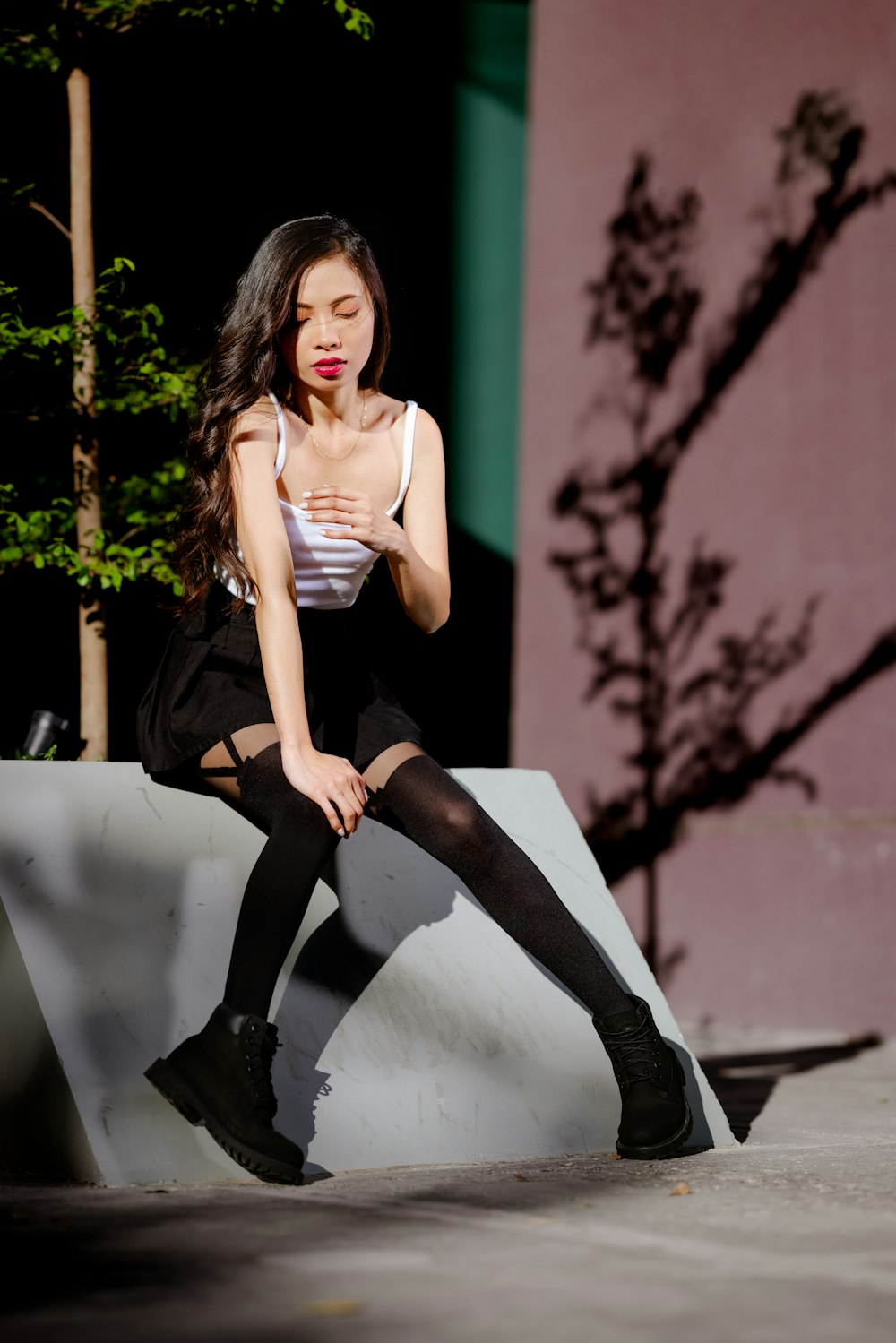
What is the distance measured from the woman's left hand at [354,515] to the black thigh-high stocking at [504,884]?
1.56 feet

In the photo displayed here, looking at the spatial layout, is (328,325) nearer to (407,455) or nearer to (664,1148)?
(407,455)

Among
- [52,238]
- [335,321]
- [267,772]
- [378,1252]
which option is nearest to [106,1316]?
[378,1252]

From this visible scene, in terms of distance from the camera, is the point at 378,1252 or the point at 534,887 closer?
the point at 378,1252

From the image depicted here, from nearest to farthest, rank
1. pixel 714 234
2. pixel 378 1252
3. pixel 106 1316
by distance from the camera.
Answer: pixel 106 1316 → pixel 378 1252 → pixel 714 234

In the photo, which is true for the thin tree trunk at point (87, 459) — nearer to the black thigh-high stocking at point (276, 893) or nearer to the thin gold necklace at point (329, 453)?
the thin gold necklace at point (329, 453)

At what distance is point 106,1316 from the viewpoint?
2.01 m

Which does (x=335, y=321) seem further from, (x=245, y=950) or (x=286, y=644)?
(x=245, y=950)

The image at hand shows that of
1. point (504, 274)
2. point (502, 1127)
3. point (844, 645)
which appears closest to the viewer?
point (502, 1127)

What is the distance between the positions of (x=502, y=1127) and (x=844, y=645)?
16.3 feet

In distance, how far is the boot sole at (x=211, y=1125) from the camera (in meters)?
2.97

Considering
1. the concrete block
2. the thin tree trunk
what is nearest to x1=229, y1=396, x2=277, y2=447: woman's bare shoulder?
the concrete block

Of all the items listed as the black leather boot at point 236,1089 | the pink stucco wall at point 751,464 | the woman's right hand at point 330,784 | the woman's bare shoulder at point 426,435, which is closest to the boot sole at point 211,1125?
the black leather boot at point 236,1089

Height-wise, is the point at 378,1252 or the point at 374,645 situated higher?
the point at 374,645

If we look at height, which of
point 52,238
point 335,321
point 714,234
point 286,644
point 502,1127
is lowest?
point 502,1127
